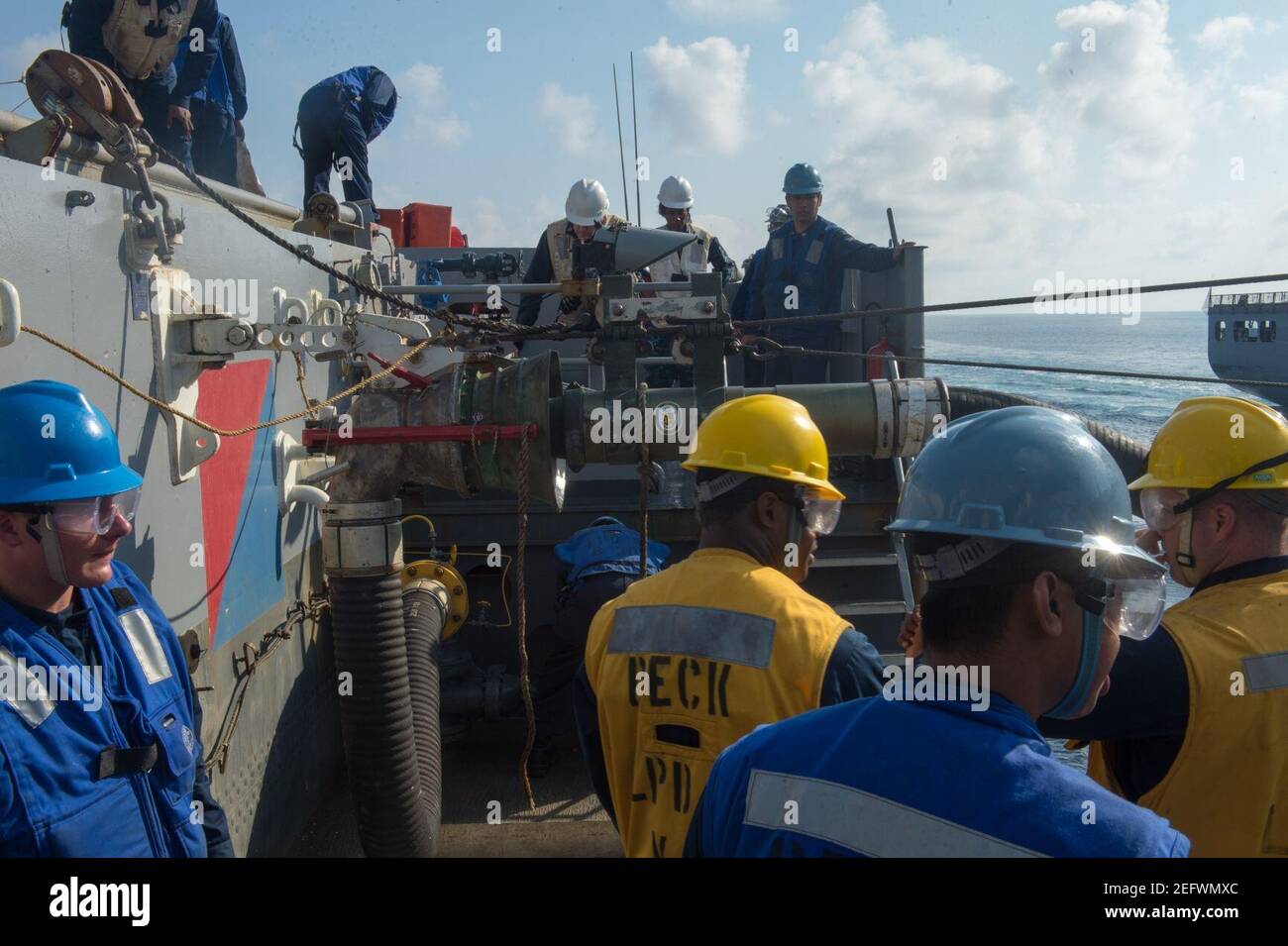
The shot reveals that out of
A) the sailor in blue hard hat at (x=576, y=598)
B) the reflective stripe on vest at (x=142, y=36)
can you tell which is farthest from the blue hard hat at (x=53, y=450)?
the reflective stripe on vest at (x=142, y=36)

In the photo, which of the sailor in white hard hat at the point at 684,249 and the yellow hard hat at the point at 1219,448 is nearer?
the yellow hard hat at the point at 1219,448

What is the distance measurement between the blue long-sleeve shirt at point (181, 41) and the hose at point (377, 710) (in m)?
2.92

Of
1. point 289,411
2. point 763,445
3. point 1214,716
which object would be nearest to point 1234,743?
point 1214,716

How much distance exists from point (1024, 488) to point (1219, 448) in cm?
132

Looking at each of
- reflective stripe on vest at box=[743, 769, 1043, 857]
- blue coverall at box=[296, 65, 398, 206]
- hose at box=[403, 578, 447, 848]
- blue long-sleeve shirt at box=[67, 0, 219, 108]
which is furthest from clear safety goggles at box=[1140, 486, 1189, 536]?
blue coverall at box=[296, 65, 398, 206]

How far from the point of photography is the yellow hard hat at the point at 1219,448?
Answer: 8.04 feet

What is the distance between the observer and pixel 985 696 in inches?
52.4

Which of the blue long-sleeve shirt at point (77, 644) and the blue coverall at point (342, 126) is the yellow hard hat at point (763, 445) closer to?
the blue long-sleeve shirt at point (77, 644)

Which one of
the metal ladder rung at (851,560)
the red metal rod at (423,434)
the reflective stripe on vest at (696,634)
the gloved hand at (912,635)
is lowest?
the metal ladder rung at (851,560)

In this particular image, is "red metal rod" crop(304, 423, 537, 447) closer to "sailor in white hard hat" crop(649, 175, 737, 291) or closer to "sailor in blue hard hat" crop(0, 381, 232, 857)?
"sailor in blue hard hat" crop(0, 381, 232, 857)

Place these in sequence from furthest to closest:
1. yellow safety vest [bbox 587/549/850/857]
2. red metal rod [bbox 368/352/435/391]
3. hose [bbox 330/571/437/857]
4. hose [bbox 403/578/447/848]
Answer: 1. hose [bbox 403/578/447/848]
2. hose [bbox 330/571/437/857]
3. red metal rod [bbox 368/352/435/391]
4. yellow safety vest [bbox 587/549/850/857]

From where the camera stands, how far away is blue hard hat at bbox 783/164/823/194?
7.14m
